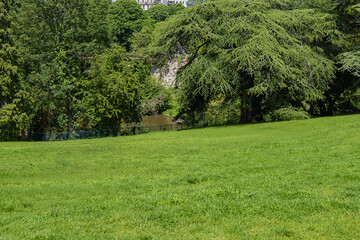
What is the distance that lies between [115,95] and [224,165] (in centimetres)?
2421

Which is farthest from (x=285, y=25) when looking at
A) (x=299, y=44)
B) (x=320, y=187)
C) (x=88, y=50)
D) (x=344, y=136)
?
(x=320, y=187)

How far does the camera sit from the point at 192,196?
26.6 ft

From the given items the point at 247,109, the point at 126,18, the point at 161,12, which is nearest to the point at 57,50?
the point at 247,109

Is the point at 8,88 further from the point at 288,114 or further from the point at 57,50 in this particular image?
the point at 288,114

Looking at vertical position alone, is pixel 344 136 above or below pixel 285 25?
below

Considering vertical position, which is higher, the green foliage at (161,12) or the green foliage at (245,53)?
the green foliage at (161,12)

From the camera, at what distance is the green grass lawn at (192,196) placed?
20.2 ft

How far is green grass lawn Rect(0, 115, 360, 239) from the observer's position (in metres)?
6.16

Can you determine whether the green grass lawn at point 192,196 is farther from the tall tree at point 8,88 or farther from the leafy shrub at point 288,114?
the tall tree at point 8,88

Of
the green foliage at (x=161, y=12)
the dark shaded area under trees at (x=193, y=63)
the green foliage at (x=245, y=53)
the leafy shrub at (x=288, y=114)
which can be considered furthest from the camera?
the green foliage at (x=161, y=12)

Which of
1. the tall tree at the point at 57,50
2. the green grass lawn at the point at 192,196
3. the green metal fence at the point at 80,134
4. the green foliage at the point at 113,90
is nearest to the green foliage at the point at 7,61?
the tall tree at the point at 57,50

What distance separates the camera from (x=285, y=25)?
1191 inches

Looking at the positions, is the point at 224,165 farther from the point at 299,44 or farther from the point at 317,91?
the point at 299,44

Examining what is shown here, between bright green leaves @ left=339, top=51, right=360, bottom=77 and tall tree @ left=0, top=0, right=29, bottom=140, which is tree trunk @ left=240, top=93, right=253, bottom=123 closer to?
bright green leaves @ left=339, top=51, right=360, bottom=77
